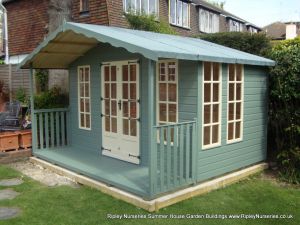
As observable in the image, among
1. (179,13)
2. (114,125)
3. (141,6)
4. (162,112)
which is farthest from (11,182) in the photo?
(179,13)

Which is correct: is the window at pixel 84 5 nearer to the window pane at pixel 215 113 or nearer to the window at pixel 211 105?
the window at pixel 211 105

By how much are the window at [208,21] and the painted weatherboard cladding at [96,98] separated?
46.1 ft

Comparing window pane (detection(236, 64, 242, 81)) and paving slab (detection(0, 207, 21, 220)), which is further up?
window pane (detection(236, 64, 242, 81))

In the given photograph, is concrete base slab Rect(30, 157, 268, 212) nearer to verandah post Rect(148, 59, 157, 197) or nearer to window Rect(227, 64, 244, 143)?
verandah post Rect(148, 59, 157, 197)

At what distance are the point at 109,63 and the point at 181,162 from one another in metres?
2.72

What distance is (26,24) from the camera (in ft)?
56.4

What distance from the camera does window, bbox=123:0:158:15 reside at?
14.3 m

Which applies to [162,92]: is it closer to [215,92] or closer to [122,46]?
[215,92]

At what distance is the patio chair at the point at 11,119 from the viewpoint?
9.03m

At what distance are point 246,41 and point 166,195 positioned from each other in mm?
6726

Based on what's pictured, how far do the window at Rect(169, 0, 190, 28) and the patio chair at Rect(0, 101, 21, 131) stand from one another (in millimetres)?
9920

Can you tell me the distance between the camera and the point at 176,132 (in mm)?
5430

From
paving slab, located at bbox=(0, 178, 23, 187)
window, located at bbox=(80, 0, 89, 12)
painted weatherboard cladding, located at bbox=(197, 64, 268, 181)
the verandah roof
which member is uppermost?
window, located at bbox=(80, 0, 89, 12)

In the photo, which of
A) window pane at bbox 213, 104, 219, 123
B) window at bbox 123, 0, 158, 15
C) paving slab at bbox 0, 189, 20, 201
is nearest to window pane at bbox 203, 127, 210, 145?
window pane at bbox 213, 104, 219, 123
